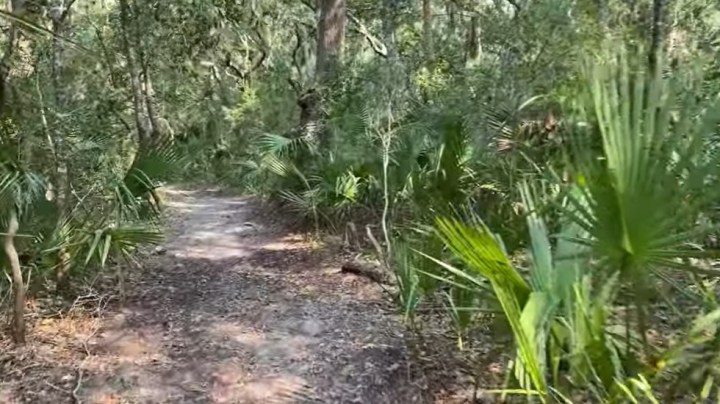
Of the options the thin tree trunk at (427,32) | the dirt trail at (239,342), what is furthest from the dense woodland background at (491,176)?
the dirt trail at (239,342)

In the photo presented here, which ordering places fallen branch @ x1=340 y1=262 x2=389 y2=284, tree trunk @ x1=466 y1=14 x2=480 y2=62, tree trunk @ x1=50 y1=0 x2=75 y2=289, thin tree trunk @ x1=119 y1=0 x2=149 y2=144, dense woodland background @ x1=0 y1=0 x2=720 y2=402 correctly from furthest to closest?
tree trunk @ x1=466 y1=14 x2=480 y2=62 < thin tree trunk @ x1=119 y1=0 x2=149 y2=144 < fallen branch @ x1=340 y1=262 x2=389 y2=284 < tree trunk @ x1=50 y1=0 x2=75 y2=289 < dense woodland background @ x1=0 y1=0 x2=720 y2=402

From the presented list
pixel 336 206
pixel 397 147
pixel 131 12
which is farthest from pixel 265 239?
pixel 131 12

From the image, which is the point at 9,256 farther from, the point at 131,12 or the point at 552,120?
the point at 131,12

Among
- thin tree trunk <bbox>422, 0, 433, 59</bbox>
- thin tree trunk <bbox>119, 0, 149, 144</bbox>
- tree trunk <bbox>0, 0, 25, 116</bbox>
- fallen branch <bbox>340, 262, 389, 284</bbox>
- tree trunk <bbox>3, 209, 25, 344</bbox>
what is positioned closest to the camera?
tree trunk <bbox>0, 0, 25, 116</bbox>

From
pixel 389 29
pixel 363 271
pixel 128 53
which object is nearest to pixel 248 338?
pixel 363 271

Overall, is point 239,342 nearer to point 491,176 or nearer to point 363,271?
point 363,271

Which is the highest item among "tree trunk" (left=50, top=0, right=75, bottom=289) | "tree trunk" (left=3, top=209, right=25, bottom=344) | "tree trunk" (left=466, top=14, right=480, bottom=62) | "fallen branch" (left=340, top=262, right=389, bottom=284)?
"tree trunk" (left=466, top=14, right=480, bottom=62)

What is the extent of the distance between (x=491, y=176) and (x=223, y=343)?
2.50 meters

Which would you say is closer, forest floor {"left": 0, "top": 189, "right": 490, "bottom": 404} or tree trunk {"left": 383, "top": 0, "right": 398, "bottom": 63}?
forest floor {"left": 0, "top": 189, "right": 490, "bottom": 404}

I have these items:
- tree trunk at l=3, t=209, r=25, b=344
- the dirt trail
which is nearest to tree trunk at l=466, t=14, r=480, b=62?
the dirt trail

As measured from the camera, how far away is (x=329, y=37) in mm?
9945

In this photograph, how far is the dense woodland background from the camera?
2463 mm

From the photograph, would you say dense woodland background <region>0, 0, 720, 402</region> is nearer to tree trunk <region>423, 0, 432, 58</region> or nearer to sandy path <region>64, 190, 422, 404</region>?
tree trunk <region>423, 0, 432, 58</region>

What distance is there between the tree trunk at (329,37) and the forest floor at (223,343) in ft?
11.8
